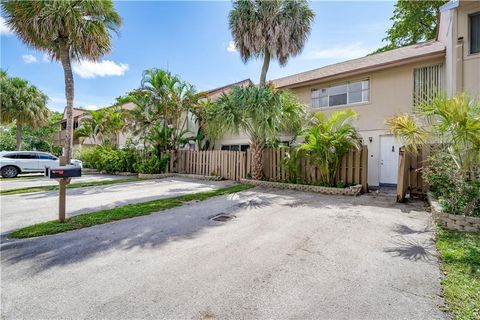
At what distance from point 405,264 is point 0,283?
5491 millimetres

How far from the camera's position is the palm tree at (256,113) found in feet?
33.4

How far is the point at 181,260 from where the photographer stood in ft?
12.2

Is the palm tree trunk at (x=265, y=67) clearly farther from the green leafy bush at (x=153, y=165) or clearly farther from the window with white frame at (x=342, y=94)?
the green leafy bush at (x=153, y=165)

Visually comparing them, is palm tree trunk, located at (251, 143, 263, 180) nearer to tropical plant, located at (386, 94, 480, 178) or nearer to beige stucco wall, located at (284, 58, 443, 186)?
beige stucco wall, located at (284, 58, 443, 186)

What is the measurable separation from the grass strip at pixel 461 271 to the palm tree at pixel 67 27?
12.8 m

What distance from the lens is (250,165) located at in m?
12.6

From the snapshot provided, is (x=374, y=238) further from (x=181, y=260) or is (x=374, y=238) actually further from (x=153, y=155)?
(x=153, y=155)

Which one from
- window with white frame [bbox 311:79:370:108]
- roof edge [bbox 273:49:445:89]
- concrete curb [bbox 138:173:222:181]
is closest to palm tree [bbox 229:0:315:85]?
roof edge [bbox 273:49:445:89]

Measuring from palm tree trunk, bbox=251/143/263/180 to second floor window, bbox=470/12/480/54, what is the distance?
845 cm

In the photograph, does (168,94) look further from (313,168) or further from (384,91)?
(384,91)

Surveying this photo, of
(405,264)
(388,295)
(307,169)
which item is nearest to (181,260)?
(388,295)

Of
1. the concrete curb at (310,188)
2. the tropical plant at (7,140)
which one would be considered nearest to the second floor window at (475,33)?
the concrete curb at (310,188)

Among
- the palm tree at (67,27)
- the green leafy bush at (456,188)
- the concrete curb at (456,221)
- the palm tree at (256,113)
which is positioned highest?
the palm tree at (67,27)

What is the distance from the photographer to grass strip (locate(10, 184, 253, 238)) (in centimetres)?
498
